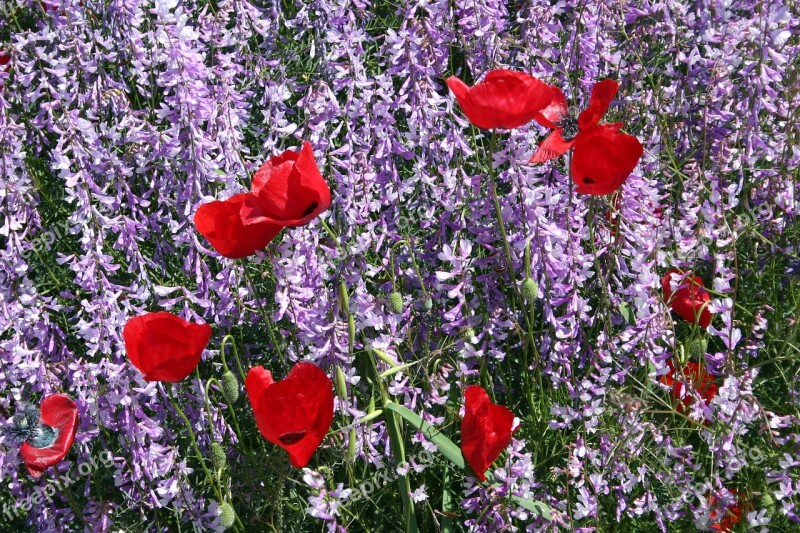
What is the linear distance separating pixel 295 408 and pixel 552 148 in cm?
87

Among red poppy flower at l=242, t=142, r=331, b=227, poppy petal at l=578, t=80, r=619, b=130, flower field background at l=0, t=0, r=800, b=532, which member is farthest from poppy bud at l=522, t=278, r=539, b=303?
red poppy flower at l=242, t=142, r=331, b=227

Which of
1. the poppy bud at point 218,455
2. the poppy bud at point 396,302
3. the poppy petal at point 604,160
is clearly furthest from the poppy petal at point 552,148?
the poppy bud at point 218,455

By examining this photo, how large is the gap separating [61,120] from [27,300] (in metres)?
0.49

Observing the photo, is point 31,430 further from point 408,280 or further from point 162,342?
point 408,280

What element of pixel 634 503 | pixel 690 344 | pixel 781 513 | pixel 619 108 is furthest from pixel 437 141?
pixel 781 513

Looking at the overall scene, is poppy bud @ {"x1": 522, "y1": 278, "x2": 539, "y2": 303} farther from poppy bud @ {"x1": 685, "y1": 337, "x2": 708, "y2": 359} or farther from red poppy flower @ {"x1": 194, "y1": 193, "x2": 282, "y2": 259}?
red poppy flower @ {"x1": 194, "y1": 193, "x2": 282, "y2": 259}

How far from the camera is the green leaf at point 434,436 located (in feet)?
7.63

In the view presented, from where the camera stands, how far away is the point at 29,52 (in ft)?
10.5

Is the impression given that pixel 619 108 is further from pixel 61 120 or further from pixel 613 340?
pixel 61 120

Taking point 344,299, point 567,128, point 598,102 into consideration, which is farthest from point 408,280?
point 598,102

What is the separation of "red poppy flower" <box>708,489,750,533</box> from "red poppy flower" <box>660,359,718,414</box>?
0.83ft

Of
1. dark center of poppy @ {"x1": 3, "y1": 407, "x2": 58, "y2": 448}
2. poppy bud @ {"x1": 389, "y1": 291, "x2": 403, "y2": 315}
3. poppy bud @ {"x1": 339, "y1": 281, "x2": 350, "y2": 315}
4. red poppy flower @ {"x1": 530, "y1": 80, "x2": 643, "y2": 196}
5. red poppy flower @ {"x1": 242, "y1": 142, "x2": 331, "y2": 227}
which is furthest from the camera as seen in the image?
dark center of poppy @ {"x1": 3, "y1": 407, "x2": 58, "y2": 448}

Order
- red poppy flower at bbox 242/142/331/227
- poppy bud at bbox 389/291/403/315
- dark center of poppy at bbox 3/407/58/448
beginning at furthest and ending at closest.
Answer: dark center of poppy at bbox 3/407/58/448, poppy bud at bbox 389/291/403/315, red poppy flower at bbox 242/142/331/227

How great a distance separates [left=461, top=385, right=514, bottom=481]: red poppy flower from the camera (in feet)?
7.27
